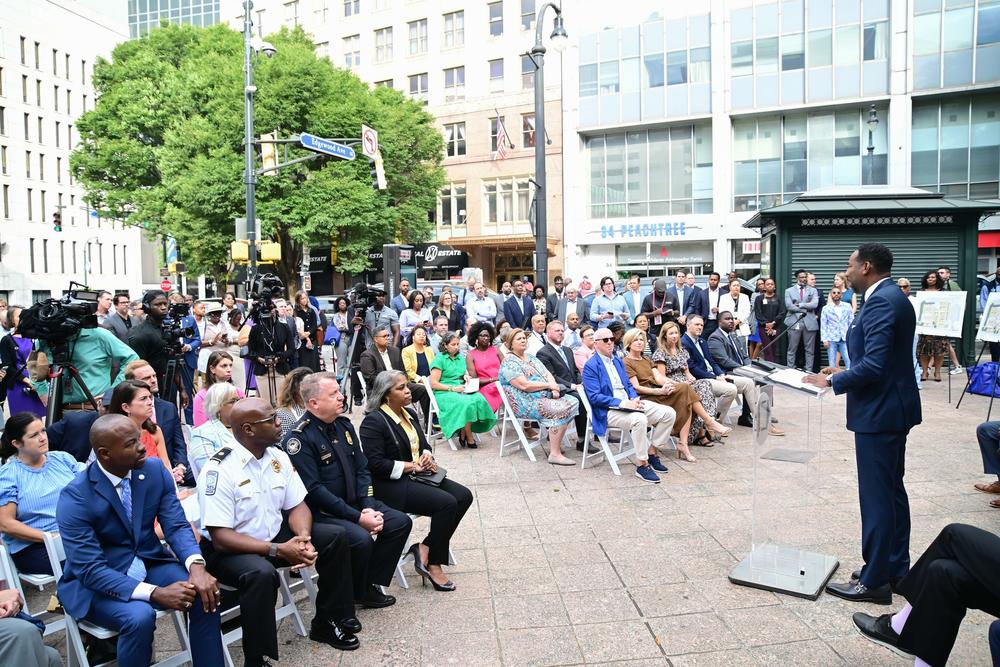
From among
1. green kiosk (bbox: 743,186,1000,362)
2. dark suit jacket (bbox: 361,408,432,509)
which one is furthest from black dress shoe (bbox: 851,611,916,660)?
green kiosk (bbox: 743,186,1000,362)

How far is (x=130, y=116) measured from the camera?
26.4 m

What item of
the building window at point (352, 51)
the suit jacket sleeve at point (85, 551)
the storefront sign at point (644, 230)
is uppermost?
the building window at point (352, 51)

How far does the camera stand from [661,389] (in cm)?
769

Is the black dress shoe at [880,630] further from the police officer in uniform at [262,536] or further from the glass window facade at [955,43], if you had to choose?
the glass window facade at [955,43]

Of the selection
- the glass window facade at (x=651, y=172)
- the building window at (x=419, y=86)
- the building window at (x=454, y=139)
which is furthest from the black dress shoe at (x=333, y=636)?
the building window at (x=419, y=86)

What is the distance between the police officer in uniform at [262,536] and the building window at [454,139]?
36551 millimetres

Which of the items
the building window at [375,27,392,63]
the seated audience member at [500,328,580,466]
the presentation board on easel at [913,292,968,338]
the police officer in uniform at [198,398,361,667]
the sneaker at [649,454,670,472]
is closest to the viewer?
the police officer in uniform at [198,398,361,667]

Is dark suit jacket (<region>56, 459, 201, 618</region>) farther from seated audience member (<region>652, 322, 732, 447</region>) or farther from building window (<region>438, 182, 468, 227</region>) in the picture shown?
building window (<region>438, 182, 468, 227</region>)

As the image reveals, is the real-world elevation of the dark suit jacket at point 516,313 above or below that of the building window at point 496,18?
below

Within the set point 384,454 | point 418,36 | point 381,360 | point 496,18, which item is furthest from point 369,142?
point 418,36

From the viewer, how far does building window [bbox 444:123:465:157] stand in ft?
127

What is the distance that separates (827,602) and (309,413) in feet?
10.9

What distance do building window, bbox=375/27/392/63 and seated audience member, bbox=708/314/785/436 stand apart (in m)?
36.3

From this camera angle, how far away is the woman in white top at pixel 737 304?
41.7 ft
